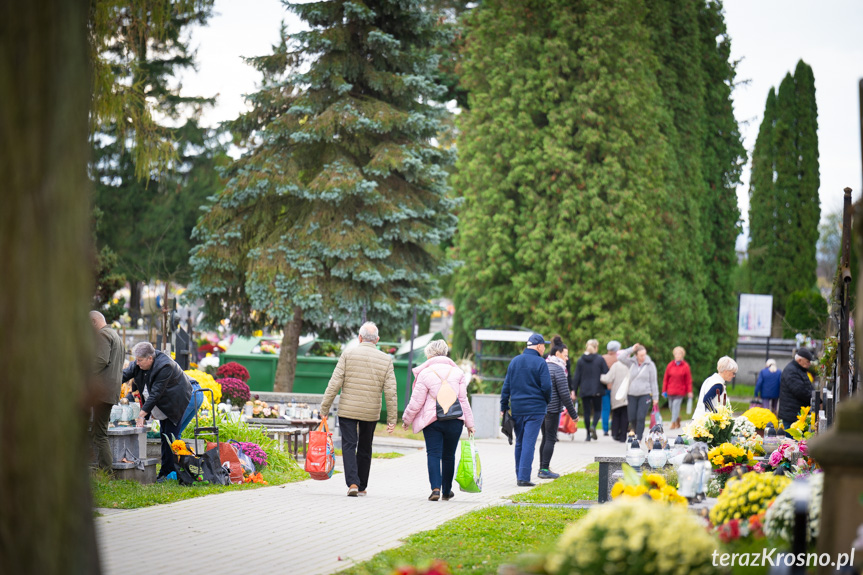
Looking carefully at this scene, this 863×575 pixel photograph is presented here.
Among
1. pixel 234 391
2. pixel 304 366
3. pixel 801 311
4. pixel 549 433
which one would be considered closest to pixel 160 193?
pixel 304 366

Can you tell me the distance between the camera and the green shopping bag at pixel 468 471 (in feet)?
36.6

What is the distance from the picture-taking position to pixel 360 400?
10883 millimetres

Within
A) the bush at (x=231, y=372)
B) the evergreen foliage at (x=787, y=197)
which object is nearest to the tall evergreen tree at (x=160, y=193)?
the bush at (x=231, y=372)

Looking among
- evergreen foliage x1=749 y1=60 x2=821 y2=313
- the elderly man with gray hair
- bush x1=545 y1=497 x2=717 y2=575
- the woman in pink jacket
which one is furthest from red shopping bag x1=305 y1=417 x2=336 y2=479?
evergreen foliage x1=749 y1=60 x2=821 y2=313

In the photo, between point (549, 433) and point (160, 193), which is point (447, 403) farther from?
point (160, 193)

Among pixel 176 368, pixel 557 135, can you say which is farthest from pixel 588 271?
pixel 176 368

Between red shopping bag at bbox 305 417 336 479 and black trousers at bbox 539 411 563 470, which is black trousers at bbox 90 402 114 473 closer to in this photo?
red shopping bag at bbox 305 417 336 479

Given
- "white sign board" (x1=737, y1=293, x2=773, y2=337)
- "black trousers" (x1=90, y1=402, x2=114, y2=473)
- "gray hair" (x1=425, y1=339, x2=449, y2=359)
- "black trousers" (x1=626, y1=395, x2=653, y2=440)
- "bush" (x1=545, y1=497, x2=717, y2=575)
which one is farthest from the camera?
"white sign board" (x1=737, y1=293, x2=773, y2=337)

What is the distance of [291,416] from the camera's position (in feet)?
52.2

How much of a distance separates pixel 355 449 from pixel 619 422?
9.59 m

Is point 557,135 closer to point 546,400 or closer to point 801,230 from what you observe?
point 546,400

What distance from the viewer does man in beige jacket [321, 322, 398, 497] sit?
10.9 m

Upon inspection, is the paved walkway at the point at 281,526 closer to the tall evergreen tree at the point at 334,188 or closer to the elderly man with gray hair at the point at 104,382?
the elderly man with gray hair at the point at 104,382

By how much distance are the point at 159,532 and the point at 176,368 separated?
3.56m
